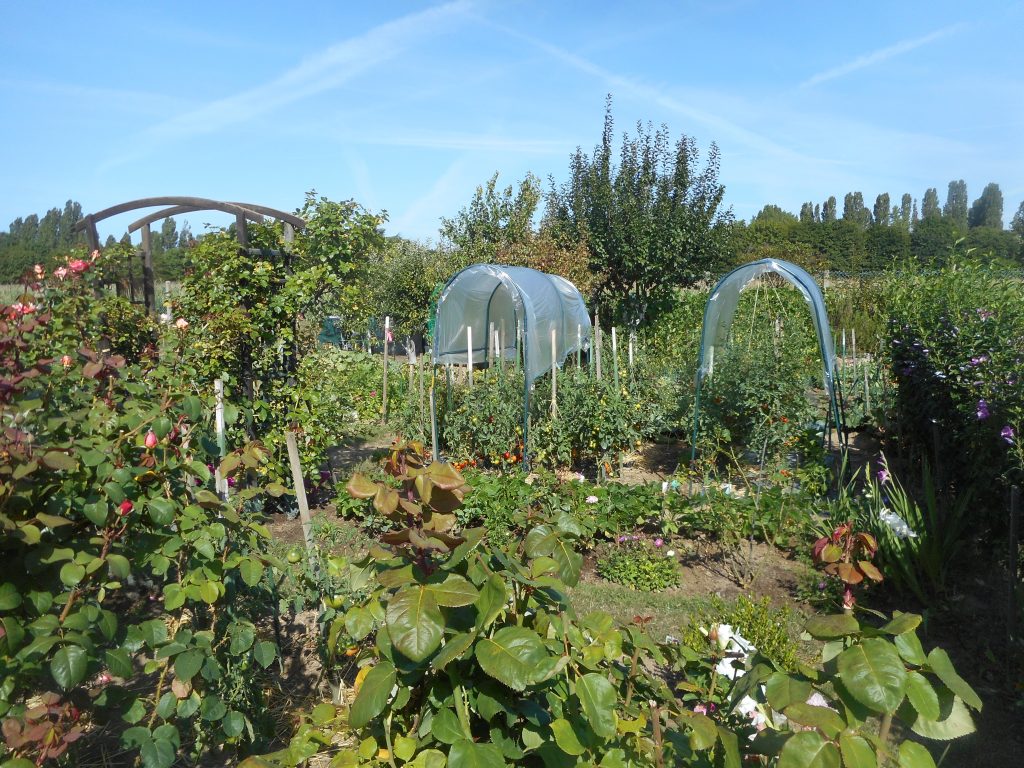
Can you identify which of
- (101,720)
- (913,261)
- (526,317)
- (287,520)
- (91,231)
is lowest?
(287,520)

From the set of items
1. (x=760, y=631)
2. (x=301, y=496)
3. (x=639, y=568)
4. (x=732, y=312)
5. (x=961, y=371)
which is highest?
(x=732, y=312)

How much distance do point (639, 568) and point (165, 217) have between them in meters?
5.39

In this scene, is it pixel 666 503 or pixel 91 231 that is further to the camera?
pixel 91 231

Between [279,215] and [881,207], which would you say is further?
[881,207]

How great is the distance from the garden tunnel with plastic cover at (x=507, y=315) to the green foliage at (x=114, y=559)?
4959 mm

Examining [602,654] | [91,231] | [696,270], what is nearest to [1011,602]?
[602,654]

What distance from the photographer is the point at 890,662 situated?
111cm

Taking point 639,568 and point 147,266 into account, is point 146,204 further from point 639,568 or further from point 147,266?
point 639,568

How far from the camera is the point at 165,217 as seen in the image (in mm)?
6809

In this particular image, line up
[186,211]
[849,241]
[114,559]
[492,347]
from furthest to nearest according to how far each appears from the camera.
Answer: [849,241] → [492,347] → [186,211] → [114,559]

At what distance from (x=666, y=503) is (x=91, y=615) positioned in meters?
3.94

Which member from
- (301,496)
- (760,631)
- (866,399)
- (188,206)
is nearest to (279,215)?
(188,206)

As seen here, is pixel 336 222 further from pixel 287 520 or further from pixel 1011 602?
pixel 1011 602

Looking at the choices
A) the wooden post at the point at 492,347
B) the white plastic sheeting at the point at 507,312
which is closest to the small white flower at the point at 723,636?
the white plastic sheeting at the point at 507,312
